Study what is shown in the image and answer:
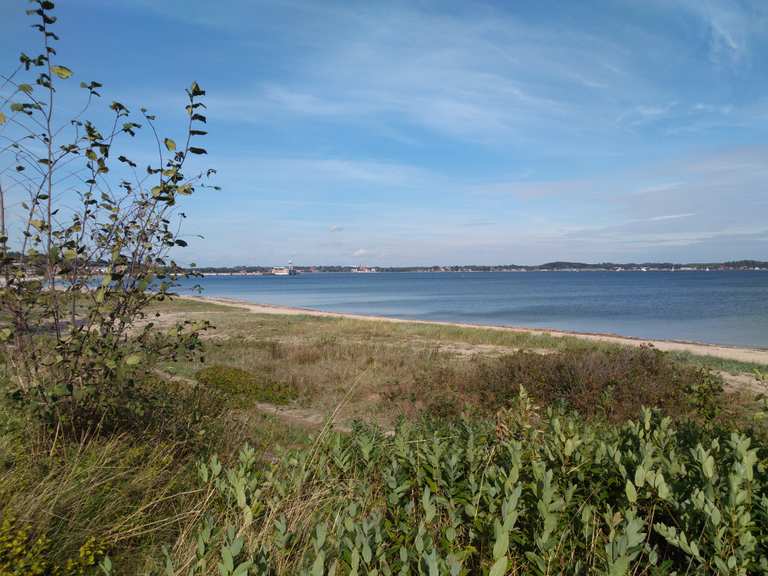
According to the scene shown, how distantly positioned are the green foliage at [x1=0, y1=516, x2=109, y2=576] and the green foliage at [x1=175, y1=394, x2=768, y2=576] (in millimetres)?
702

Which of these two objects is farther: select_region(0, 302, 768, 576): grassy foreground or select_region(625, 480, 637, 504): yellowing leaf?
select_region(625, 480, 637, 504): yellowing leaf

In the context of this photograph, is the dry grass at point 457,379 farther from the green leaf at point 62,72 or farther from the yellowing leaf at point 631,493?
the green leaf at point 62,72

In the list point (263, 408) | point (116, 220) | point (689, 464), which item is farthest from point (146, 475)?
point (263, 408)

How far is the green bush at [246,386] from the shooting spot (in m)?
10.7

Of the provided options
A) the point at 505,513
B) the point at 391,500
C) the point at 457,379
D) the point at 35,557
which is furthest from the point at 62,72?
the point at 457,379

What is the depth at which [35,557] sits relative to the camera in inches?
113

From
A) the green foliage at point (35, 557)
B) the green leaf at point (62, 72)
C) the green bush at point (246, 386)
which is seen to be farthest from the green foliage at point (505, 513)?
the green bush at point (246, 386)

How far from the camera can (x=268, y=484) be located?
325cm

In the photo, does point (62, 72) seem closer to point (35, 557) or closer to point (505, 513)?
point (35, 557)

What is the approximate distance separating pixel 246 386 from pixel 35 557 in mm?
8303

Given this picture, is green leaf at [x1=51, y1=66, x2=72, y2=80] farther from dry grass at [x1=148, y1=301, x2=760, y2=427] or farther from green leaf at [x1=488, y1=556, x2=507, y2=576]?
green leaf at [x1=488, y1=556, x2=507, y2=576]

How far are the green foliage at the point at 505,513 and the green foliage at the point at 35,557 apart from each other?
70 centimetres

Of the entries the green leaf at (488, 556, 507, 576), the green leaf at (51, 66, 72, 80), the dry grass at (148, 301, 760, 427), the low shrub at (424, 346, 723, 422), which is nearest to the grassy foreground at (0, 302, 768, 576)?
the green leaf at (488, 556, 507, 576)

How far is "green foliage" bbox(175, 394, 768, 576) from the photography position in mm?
2318
